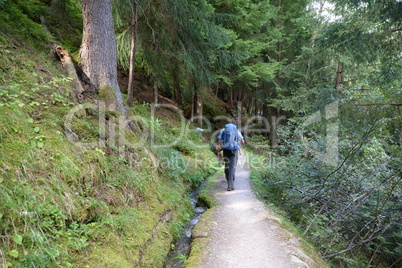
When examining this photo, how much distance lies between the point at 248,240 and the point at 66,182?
3.28 meters

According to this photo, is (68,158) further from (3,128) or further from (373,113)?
(373,113)

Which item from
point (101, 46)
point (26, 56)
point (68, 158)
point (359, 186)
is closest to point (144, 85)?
point (101, 46)

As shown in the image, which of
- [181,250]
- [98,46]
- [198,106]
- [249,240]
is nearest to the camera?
[181,250]

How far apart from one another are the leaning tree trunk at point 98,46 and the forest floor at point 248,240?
3.92 metres

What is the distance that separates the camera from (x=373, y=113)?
3.97 metres

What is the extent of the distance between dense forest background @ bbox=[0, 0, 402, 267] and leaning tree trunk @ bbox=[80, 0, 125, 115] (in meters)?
0.03

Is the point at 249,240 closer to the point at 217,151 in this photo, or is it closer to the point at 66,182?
the point at 66,182

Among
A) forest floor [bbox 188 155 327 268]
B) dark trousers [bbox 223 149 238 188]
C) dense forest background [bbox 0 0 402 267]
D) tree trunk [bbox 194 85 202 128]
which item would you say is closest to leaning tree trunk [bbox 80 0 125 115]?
dense forest background [bbox 0 0 402 267]

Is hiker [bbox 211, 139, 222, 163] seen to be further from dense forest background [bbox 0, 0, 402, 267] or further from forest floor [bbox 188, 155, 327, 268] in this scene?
forest floor [bbox 188, 155, 327, 268]

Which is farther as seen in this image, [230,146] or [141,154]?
[230,146]

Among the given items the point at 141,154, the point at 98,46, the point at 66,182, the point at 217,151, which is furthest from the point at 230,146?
the point at 98,46

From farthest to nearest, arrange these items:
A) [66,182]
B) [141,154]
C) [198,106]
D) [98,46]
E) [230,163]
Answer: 1. [198,106]
2. [230,163]
3. [98,46]
4. [141,154]
5. [66,182]

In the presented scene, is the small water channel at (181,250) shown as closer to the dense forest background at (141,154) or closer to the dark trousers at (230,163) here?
the dense forest background at (141,154)

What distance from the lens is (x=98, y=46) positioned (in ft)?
19.4
